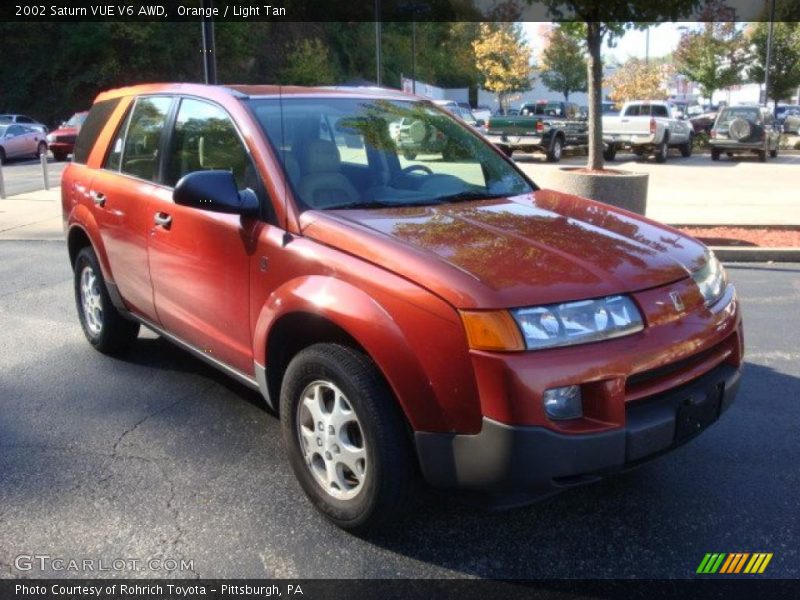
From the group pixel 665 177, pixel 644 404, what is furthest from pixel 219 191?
pixel 665 177

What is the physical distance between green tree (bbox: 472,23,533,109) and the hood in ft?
140

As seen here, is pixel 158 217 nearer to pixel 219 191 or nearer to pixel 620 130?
pixel 219 191

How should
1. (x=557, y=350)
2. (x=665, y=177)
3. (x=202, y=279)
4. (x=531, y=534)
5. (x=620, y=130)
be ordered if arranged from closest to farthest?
(x=557, y=350) < (x=531, y=534) < (x=202, y=279) < (x=665, y=177) < (x=620, y=130)

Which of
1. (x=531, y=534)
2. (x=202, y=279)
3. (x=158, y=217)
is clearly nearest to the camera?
(x=531, y=534)

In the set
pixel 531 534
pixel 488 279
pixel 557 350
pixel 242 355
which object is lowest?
pixel 531 534

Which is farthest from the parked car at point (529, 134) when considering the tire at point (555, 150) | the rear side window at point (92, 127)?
the rear side window at point (92, 127)

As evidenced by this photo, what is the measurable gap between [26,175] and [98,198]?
62.3ft

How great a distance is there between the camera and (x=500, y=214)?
350cm

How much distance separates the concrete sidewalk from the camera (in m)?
11.0

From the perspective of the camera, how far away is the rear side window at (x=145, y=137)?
4426mm

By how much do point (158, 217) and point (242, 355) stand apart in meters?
1.01

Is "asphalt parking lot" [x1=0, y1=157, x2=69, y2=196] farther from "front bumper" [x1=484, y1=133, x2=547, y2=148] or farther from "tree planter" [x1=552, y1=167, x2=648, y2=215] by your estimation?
"tree planter" [x1=552, y1=167, x2=648, y2=215]

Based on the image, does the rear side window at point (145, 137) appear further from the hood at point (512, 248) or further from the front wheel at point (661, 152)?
A: the front wheel at point (661, 152)

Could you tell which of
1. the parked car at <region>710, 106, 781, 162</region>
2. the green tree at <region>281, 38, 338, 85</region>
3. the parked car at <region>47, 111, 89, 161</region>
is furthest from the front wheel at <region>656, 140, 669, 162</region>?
the parked car at <region>47, 111, 89, 161</region>
